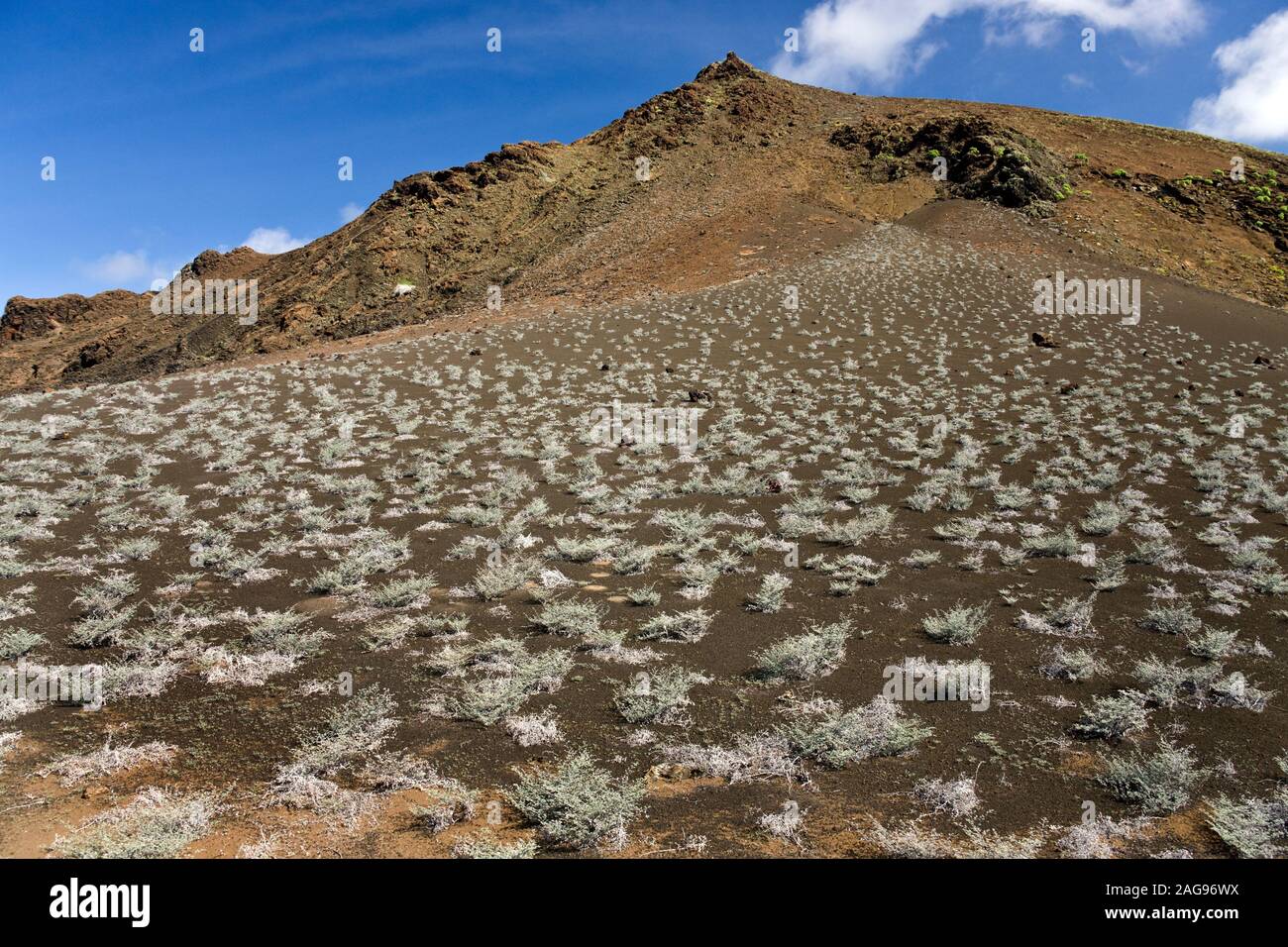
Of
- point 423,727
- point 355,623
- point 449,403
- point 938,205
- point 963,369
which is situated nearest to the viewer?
point 423,727

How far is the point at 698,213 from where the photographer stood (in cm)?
4497

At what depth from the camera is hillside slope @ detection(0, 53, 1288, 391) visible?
3916 centimetres

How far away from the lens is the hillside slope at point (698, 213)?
3916 cm

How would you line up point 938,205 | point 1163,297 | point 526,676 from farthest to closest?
1. point 938,205
2. point 1163,297
3. point 526,676

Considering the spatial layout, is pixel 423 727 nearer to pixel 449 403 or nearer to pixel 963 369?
pixel 449 403

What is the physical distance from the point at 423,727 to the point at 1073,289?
3685 centimetres

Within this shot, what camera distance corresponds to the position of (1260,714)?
5348 millimetres

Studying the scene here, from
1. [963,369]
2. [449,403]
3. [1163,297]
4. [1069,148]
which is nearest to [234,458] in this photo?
[449,403]

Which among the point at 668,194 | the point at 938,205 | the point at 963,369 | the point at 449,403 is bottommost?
the point at 449,403
